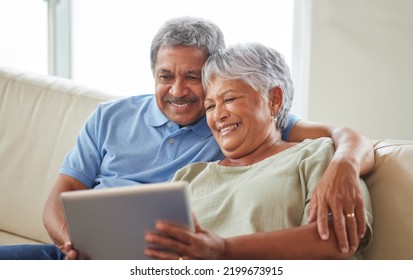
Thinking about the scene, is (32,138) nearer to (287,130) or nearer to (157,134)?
(157,134)

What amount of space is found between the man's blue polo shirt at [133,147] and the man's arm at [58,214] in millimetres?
23

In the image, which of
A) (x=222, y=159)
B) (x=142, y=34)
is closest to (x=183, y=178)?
(x=222, y=159)

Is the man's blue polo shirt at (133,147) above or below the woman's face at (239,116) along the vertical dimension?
below

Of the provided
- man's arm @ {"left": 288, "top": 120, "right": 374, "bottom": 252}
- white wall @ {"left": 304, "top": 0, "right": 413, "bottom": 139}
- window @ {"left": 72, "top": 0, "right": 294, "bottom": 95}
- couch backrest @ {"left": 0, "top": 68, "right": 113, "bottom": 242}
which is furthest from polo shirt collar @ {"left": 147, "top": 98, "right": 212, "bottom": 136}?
window @ {"left": 72, "top": 0, "right": 294, "bottom": 95}

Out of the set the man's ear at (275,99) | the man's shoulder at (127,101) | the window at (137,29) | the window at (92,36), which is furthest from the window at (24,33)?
the man's ear at (275,99)

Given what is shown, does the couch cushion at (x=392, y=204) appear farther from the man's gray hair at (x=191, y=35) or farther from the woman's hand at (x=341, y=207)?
the man's gray hair at (x=191, y=35)

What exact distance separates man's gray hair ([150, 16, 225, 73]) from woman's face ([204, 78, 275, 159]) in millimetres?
181

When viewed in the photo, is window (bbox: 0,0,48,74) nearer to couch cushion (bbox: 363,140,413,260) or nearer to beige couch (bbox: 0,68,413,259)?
beige couch (bbox: 0,68,413,259)

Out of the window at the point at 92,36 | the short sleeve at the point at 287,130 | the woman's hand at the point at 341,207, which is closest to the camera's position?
the woman's hand at the point at 341,207

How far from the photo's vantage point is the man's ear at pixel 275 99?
1885 mm

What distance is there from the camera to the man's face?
6.58ft

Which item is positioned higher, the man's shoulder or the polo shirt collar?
the man's shoulder

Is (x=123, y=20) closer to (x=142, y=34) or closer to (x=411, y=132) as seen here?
(x=142, y=34)

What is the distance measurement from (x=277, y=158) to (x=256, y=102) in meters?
0.16
